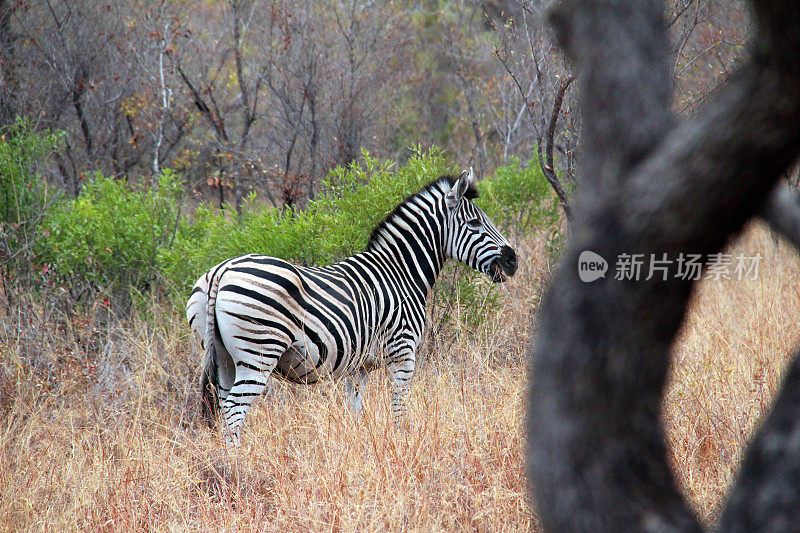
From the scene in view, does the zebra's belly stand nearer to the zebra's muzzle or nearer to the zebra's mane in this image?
the zebra's mane

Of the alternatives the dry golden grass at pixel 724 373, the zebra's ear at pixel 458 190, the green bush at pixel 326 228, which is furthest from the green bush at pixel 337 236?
the dry golden grass at pixel 724 373

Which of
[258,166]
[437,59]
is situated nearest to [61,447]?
[258,166]

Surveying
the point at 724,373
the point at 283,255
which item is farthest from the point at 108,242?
the point at 724,373

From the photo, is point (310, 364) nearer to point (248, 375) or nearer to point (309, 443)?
point (248, 375)

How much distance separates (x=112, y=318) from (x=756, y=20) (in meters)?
6.39

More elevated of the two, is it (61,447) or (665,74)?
(665,74)

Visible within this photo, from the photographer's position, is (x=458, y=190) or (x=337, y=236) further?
(x=337, y=236)

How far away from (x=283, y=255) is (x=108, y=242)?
1805 millimetres

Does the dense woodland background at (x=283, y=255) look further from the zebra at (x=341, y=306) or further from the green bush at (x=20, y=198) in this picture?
the zebra at (x=341, y=306)

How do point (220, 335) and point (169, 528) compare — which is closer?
point (169, 528)

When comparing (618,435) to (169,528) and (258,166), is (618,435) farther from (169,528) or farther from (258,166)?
(258,166)

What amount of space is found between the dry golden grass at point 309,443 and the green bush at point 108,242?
3.62ft

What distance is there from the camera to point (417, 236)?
5016mm

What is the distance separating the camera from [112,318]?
6609mm
